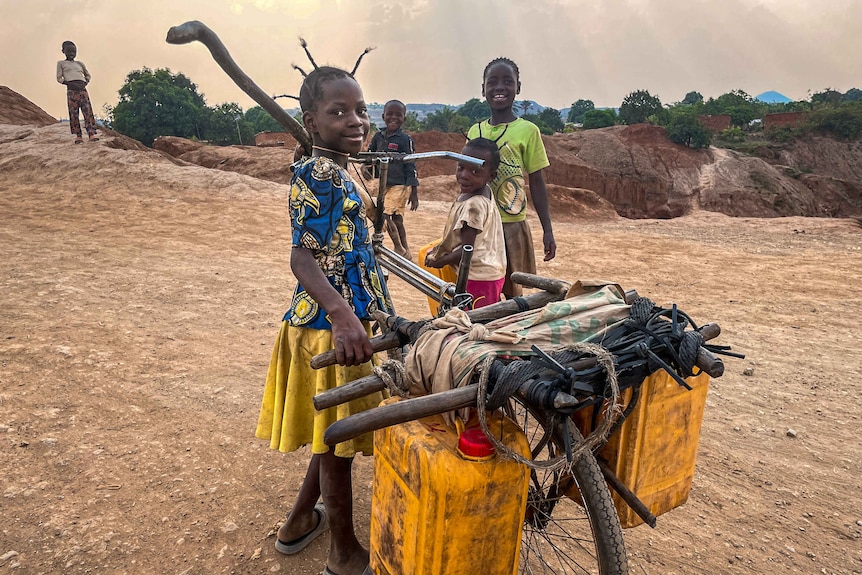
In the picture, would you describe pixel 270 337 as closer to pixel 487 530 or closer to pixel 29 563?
pixel 29 563

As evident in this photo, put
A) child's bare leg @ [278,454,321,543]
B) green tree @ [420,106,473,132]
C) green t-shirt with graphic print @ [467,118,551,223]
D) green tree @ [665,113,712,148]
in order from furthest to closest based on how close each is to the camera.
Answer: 1. green tree @ [420,106,473,132]
2. green tree @ [665,113,712,148]
3. green t-shirt with graphic print @ [467,118,551,223]
4. child's bare leg @ [278,454,321,543]

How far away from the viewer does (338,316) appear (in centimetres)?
151

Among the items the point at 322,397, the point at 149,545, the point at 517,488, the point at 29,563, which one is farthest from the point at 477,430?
the point at 29,563

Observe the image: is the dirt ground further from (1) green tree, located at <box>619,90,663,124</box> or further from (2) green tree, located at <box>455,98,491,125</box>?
(2) green tree, located at <box>455,98,491,125</box>

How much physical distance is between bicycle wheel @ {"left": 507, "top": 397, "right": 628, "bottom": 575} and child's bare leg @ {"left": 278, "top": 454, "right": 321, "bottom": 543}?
0.79m

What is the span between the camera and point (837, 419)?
3.22 m

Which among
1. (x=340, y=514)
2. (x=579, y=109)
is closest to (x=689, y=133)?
(x=340, y=514)

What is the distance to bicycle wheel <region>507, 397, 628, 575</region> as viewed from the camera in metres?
1.30

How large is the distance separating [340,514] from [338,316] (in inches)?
29.5

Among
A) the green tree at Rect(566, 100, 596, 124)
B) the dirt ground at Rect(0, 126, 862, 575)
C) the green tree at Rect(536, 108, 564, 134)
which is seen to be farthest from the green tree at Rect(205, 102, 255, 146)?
the green tree at Rect(566, 100, 596, 124)

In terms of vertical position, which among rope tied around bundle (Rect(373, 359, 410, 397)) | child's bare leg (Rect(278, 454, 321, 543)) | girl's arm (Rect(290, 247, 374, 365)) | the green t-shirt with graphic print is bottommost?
child's bare leg (Rect(278, 454, 321, 543))

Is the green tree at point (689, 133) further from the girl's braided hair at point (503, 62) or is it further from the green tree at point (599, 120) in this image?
the girl's braided hair at point (503, 62)

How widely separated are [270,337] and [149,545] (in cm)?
219

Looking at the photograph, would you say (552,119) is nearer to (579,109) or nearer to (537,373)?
(579,109)
